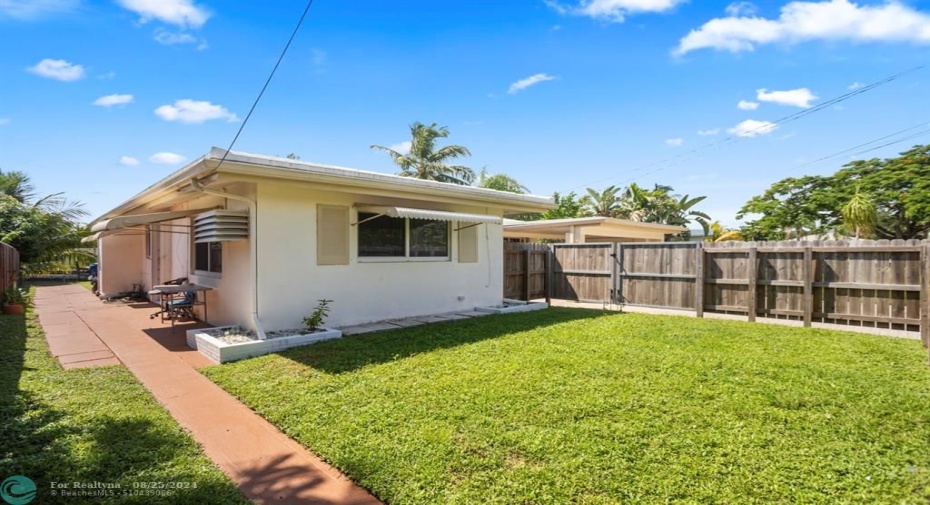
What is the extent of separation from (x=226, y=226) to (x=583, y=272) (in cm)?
1094

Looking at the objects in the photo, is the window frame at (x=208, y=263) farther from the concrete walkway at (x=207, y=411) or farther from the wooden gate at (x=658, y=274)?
the wooden gate at (x=658, y=274)

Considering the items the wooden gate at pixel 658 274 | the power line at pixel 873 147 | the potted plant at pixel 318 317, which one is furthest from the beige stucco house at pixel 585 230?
the power line at pixel 873 147

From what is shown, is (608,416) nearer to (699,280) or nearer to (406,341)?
(406,341)

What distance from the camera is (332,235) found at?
966cm

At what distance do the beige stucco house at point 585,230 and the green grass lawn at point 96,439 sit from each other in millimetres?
16999

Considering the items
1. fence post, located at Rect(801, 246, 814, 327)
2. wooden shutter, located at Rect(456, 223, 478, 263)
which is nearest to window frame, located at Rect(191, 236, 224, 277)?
wooden shutter, located at Rect(456, 223, 478, 263)

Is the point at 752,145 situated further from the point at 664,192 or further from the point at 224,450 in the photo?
the point at 224,450

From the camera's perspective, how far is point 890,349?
7.88m

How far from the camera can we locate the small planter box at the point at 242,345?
730 centimetres

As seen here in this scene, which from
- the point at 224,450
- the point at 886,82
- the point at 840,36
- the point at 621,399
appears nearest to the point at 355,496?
the point at 224,450

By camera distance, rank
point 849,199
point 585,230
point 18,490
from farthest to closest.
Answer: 1. point 849,199
2. point 585,230
3. point 18,490

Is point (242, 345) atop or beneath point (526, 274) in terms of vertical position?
beneath

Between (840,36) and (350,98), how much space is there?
15.8m

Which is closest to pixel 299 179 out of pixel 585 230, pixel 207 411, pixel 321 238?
pixel 321 238
